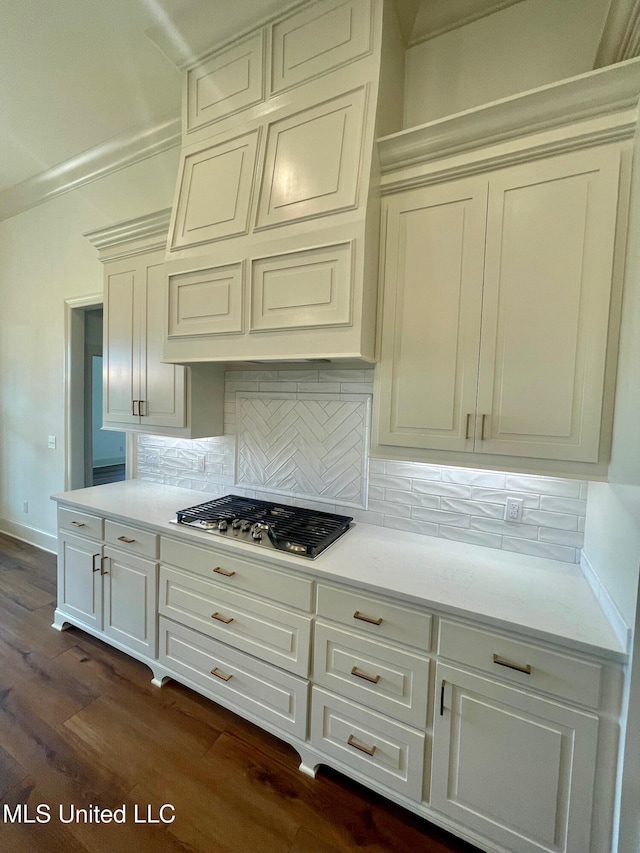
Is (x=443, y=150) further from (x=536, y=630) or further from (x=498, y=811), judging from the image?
(x=498, y=811)

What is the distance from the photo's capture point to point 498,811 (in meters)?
1.17

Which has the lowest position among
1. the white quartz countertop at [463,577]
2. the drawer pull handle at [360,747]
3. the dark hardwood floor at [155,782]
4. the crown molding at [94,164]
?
the dark hardwood floor at [155,782]

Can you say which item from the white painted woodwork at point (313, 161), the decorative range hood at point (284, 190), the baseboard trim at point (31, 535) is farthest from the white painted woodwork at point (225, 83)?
the baseboard trim at point (31, 535)

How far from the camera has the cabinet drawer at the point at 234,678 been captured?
1513mm

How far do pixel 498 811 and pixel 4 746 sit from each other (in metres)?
2.05

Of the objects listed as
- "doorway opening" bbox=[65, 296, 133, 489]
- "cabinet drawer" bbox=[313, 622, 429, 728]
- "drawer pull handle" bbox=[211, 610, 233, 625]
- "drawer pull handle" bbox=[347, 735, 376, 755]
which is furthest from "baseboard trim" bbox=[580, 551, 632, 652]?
"doorway opening" bbox=[65, 296, 133, 489]

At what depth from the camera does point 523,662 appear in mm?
1106

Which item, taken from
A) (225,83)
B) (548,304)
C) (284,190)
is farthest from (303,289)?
(225,83)

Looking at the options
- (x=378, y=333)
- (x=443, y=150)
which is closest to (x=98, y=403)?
(x=378, y=333)

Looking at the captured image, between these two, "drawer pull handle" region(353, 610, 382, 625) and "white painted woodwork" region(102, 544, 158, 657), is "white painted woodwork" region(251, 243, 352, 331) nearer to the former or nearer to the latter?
"drawer pull handle" region(353, 610, 382, 625)

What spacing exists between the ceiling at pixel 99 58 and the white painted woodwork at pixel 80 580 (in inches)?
111

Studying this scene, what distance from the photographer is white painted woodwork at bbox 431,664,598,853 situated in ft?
3.48

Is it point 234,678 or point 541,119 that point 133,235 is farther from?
point 234,678

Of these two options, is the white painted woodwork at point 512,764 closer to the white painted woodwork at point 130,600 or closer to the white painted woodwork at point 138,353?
the white painted woodwork at point 130,600
